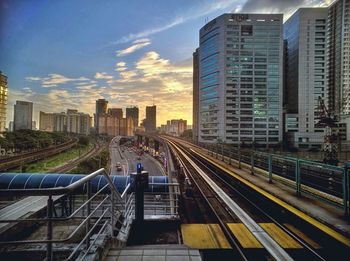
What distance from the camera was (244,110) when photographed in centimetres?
9100

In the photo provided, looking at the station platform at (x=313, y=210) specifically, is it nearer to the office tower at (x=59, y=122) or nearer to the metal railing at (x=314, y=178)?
the metal railing at (x=314, y=178)

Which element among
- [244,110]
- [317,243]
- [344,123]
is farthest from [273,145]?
[317,243]

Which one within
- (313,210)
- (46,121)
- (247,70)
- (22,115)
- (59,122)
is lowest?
(313,210)

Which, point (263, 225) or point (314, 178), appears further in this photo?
point (314, 178)

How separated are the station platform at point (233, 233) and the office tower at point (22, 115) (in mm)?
133892

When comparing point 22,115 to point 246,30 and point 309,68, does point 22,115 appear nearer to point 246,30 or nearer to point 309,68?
point 246,30

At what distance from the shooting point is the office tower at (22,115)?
116562mm

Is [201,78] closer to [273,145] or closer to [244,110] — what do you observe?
[244,110]

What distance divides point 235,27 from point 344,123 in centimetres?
5746

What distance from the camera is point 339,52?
354ft

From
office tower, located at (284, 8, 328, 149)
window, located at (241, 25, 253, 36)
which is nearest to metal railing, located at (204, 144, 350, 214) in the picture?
office tower, located at (284, 8, 328, 149)

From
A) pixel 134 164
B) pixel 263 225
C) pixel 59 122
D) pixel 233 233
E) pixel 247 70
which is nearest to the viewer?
pixel 233 233

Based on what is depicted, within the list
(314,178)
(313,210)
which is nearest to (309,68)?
(314,178)

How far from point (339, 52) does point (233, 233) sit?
438 ft
